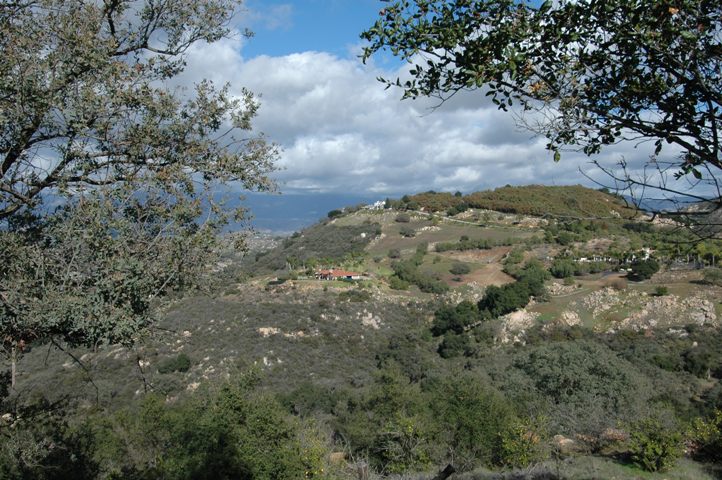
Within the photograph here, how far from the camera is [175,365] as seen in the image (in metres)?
30.6

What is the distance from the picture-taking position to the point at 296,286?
→ 50875 millimetres

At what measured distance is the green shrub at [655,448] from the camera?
40.2 feet

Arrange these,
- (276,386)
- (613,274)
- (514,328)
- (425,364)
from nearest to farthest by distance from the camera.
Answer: (276,386), (425,364), (514,328), (613,274)

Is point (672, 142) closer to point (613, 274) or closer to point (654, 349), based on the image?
point (654, 349)

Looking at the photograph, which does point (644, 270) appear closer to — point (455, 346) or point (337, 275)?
point (455, 346)

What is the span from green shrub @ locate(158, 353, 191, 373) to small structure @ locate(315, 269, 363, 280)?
2571cm

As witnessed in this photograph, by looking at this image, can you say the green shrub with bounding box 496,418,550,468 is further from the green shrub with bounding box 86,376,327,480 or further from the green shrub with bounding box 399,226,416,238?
the green shrub with bounding box 399,226,416,238

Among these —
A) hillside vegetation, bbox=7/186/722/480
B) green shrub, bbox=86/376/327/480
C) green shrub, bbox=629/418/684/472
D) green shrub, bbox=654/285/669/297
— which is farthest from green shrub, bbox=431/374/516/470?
green shrub, bbox=654/285/669/297

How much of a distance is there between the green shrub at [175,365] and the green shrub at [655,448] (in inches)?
1017

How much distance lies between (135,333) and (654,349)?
35.1 metres

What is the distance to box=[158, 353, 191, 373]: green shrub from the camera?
3034 centimetres

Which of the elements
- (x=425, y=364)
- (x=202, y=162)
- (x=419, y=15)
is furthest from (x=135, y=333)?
(x=425, y=364)

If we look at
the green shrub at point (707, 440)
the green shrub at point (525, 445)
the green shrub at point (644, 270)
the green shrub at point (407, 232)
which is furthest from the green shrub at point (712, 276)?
the green shrub at point (407, 232)

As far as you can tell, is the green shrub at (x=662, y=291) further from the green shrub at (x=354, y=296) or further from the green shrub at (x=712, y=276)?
the green shrub at (x=354, y=296)
